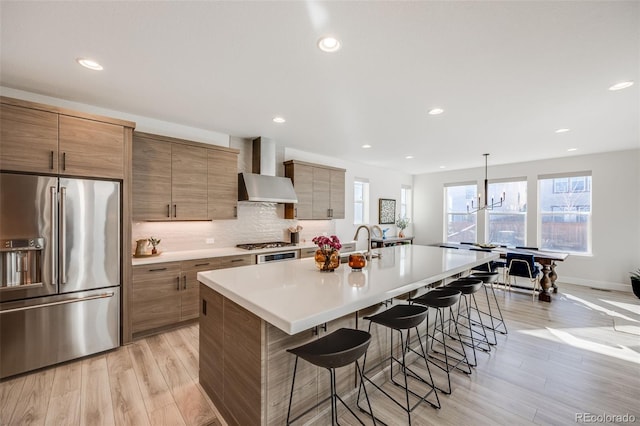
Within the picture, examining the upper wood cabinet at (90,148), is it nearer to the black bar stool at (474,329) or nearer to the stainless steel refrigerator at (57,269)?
the stainless steel refrigerator at (57,269)

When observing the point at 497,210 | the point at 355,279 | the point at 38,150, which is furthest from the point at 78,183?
the point at 497,210

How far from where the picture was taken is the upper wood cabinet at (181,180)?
3.21 m

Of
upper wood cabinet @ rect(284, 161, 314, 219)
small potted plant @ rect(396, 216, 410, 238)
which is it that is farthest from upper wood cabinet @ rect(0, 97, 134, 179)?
small potted plant @ rect(396, 216, 410, 238)

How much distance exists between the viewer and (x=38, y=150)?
235 cm

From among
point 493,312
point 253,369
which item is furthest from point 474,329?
point 253,369

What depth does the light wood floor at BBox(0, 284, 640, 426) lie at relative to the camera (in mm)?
1880

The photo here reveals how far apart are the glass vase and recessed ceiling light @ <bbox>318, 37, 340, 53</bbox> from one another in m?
1.55

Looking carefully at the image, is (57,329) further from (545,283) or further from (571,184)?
(571,184)

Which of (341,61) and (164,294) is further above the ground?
(341,61)

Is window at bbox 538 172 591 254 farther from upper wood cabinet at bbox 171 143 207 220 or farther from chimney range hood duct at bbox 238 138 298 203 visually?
upper wood cabinet at bbox 171 143 207 220

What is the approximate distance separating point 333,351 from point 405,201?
7070mm

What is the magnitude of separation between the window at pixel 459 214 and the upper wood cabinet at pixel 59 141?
734cm

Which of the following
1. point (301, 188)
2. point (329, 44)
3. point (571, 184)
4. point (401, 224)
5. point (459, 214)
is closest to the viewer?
point (329, 44)

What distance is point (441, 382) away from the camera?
226 centimetres
